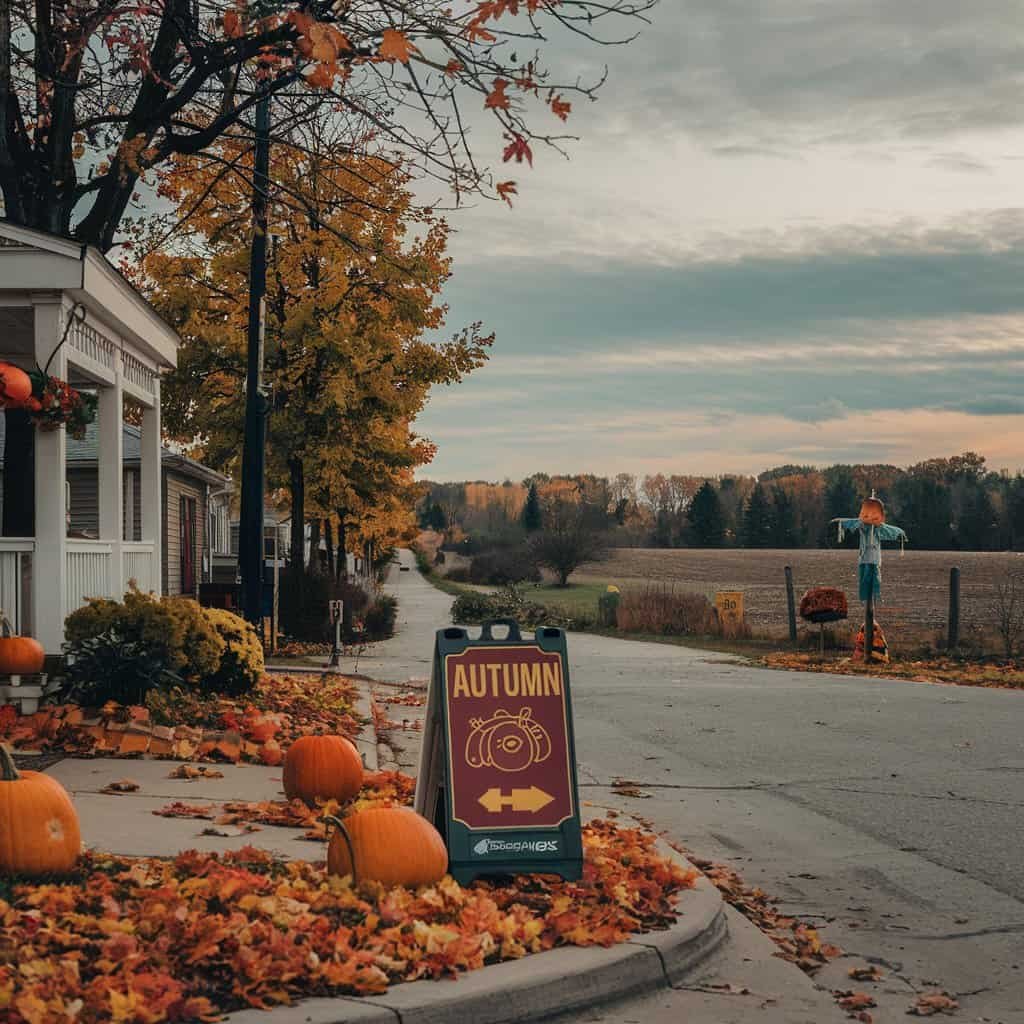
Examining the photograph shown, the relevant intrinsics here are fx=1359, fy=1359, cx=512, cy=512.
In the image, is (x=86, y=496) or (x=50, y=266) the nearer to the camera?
(x=50, y=266)

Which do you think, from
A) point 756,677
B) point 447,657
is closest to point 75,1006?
point 447,657

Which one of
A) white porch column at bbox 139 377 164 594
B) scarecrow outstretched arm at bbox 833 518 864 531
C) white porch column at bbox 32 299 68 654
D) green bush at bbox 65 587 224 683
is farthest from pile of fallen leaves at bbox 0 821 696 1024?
scarecrow outstretched arm at bbox 833 518 864 531

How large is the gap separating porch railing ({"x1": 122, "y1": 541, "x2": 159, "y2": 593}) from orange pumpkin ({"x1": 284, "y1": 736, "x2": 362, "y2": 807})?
627cm

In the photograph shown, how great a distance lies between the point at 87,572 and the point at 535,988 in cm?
869

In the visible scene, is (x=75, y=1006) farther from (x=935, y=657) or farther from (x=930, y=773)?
(x=935, y=657)

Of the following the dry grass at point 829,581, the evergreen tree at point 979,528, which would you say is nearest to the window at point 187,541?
the dry grass at point 829,581

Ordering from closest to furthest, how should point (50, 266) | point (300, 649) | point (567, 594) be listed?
point (50, 266), point (300, 649), point (567, 594)

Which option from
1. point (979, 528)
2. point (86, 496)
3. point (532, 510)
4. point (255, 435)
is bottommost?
point (979, 528)

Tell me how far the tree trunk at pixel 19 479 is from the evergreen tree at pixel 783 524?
13951cm

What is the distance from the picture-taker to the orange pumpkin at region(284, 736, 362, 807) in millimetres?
8125

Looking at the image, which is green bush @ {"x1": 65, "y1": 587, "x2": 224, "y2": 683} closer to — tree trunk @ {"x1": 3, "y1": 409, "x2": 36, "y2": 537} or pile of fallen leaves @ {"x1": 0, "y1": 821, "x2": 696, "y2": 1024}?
tree trunk @ {"x1": 3, "y1": 409, "x2": 36, "y2": 537}

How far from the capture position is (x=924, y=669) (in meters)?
22.2

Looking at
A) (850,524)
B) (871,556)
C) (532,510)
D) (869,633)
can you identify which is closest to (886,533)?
(850,524)

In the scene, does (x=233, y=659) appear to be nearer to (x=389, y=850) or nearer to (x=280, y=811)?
(x=280, y=811)
